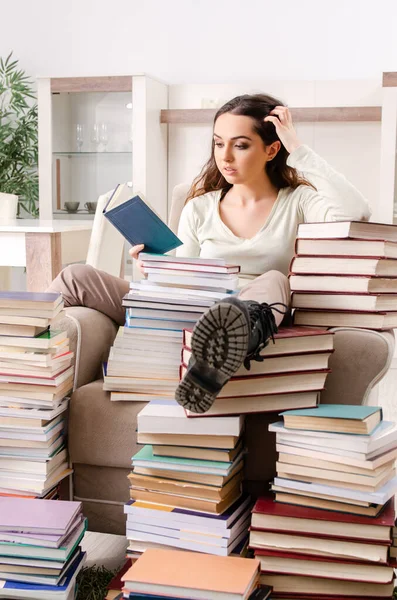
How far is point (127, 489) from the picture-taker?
5.63 ft

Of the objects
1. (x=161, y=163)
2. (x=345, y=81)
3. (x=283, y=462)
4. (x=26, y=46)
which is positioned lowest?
(x=283, y=462)

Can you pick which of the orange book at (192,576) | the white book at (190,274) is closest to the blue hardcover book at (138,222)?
the white book at (190,274)

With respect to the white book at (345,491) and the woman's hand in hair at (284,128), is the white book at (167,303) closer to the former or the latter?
the white book at (345,491)

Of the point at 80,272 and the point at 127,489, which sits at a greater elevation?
the point at 80,272

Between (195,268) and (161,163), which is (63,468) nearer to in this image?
(195,268)

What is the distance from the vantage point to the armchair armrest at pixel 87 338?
6.01 feet

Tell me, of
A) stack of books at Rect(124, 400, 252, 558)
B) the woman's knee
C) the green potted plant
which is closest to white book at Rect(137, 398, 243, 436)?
stack of books at Rect(124, 400, 252, 558)

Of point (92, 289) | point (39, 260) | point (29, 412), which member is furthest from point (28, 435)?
point (39, 260)

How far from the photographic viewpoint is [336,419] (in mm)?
1421

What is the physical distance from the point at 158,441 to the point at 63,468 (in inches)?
13.7

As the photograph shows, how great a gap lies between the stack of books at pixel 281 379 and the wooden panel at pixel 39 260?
5.35ft

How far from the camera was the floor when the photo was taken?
174 cm

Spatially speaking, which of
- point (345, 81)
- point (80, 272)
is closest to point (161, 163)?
point (345, 81)

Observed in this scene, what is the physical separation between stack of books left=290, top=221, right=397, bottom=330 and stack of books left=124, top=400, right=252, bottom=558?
A: 15.4 inches
